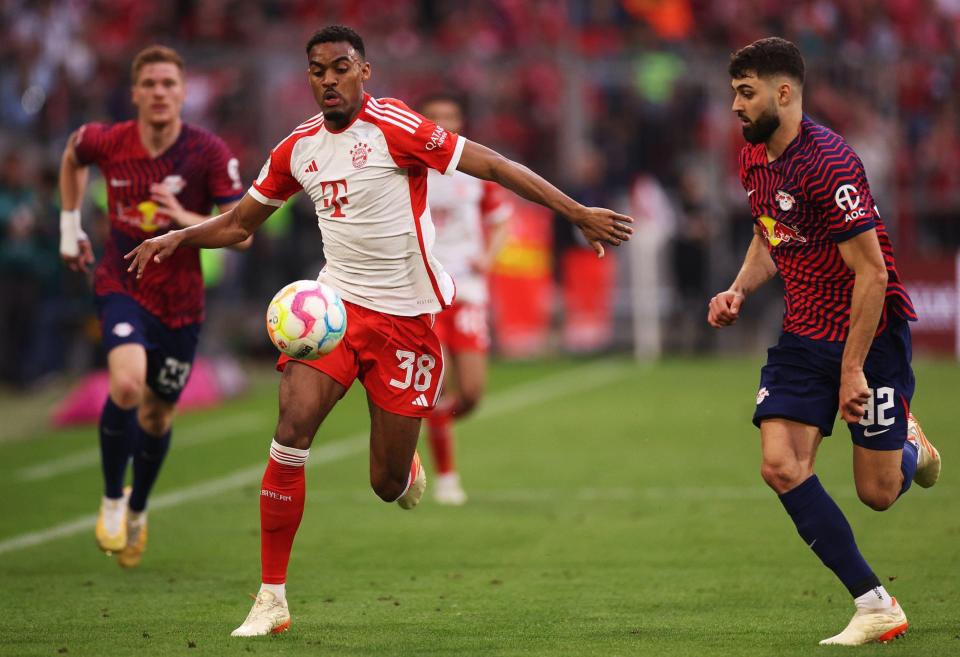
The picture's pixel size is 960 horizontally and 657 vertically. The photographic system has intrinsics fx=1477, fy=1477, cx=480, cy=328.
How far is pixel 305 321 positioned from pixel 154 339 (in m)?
2.43

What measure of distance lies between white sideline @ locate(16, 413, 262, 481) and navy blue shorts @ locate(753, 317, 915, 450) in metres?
7.26

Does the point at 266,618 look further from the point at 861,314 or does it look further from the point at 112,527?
the point at 861,314

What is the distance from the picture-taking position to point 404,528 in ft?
30.6

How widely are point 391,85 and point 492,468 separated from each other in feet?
36.1

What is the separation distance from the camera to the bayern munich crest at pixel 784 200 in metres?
6.11

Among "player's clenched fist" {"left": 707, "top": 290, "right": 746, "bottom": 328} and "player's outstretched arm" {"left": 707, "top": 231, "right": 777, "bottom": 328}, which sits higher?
"player's outstretched arm" {"left": 707, "top": 231, "right": 777, "bottom": 328}

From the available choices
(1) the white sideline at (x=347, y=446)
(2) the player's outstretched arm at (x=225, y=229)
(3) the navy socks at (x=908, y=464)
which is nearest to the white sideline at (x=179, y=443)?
(1) the white sideline at (x=347, y=446)

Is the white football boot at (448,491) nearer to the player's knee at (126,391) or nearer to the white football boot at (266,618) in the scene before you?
the player's knee at (126,391)

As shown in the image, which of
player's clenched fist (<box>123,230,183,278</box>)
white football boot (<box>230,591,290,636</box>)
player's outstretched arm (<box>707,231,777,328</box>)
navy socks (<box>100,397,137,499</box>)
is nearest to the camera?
white football boot (<box>230,591,290,636</box>)

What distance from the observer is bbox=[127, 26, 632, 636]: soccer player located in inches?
251

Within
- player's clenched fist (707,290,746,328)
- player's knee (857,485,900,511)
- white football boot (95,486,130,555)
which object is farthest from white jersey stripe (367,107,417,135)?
white football boot (95,486,130,555)

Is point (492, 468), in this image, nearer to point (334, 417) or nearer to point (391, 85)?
point (334, 417)

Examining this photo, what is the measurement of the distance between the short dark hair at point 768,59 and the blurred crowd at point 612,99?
1523cm

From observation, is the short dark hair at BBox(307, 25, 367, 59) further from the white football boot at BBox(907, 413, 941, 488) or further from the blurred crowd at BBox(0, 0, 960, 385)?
the blurred crowd at BBox(0, 0, 960, 385)
